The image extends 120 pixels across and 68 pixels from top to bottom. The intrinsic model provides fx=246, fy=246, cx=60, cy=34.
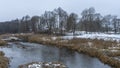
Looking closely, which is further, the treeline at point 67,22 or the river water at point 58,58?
the treeline at point 67,22

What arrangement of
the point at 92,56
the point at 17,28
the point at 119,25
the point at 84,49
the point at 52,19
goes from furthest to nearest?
1. the point at 17,28
2. the point at 119,25
3. the point at 52,19
4. the point at 84,49
5. the point at 92,56

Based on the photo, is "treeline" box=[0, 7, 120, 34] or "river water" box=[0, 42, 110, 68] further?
"treeline" box=[0, 7, 120, 34]

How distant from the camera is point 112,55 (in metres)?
31.7

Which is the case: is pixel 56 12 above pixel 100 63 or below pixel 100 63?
above

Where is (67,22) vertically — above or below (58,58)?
above

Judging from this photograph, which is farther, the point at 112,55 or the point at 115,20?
the point at 115,20

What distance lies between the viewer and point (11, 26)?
476 ft

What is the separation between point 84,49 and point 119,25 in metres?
81.4

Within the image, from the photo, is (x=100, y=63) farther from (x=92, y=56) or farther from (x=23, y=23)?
(x=23, y=23)

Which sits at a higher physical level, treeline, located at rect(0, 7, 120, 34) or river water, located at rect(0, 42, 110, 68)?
treeline, located at rect(0, 7, 120, 34)

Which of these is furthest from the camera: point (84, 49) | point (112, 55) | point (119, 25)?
point (119, 25)

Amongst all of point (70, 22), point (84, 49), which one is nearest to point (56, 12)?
point (70, 22)

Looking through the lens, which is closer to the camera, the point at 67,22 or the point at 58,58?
the point at 58,58

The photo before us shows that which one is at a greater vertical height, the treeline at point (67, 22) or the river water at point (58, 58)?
the treeline at point (67, 22)
